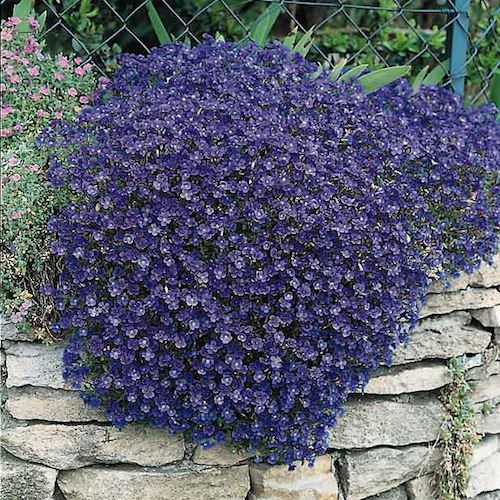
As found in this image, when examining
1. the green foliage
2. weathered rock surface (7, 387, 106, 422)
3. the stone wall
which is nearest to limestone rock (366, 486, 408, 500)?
the stone wall

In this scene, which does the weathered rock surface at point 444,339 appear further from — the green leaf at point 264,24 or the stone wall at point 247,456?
the green leaf at point 264,24

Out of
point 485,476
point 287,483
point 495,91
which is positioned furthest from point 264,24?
point 485,476

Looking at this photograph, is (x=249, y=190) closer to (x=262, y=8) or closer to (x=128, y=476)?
(x=128, y=476)

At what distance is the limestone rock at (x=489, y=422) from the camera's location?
9.05 feet

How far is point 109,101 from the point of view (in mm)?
2521

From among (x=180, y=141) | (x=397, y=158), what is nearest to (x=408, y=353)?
(x=397, y=158)

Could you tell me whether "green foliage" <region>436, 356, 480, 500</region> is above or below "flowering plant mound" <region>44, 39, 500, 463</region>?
below

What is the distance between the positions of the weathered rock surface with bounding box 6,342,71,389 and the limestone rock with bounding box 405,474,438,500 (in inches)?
42.1

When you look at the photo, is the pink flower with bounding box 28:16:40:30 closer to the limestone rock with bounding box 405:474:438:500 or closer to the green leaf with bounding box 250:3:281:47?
the green leaf with bounding box 250:3:281:47

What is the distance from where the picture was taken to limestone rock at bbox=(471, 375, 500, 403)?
8.97 ft

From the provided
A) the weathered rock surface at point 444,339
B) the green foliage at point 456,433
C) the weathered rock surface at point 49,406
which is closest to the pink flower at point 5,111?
the weathered rock surface at point 49,406

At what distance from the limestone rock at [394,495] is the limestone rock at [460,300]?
0.53m

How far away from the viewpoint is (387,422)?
8.32 feet

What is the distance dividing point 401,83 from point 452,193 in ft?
1.94
